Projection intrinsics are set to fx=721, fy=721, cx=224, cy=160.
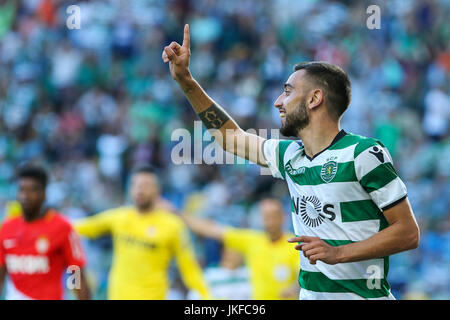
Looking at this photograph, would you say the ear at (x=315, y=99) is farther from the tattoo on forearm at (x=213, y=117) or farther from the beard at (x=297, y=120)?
the tattoo on forearm at (x=213, y=117)

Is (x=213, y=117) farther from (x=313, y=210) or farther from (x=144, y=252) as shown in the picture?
(x=144, y=252)

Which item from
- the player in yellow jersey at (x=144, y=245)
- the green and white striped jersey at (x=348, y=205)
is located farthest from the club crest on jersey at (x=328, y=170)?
the player in yellow jersey at (x=144, y=245)

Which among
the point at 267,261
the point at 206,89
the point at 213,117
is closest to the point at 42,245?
the point at 213,117

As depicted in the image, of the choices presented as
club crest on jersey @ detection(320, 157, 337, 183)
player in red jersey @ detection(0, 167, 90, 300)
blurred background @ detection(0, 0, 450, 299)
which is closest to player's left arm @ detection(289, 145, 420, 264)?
club crest on jersey @ detection(320, 157, 337, 183)

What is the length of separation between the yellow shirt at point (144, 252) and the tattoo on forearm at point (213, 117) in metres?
3.60

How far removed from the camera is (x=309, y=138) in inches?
156

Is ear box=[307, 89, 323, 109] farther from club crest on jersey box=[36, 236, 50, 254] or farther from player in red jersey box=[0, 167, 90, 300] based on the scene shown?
club crest on jersey box=[36, 236, 50, 254]

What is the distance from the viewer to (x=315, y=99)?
394 cm

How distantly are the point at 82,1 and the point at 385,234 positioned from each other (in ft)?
39.8

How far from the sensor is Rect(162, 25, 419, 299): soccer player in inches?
138

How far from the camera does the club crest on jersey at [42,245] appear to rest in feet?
20.2

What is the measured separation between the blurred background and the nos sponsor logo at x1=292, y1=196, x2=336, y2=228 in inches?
248

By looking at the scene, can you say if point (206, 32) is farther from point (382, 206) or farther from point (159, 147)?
point (382, 206)
